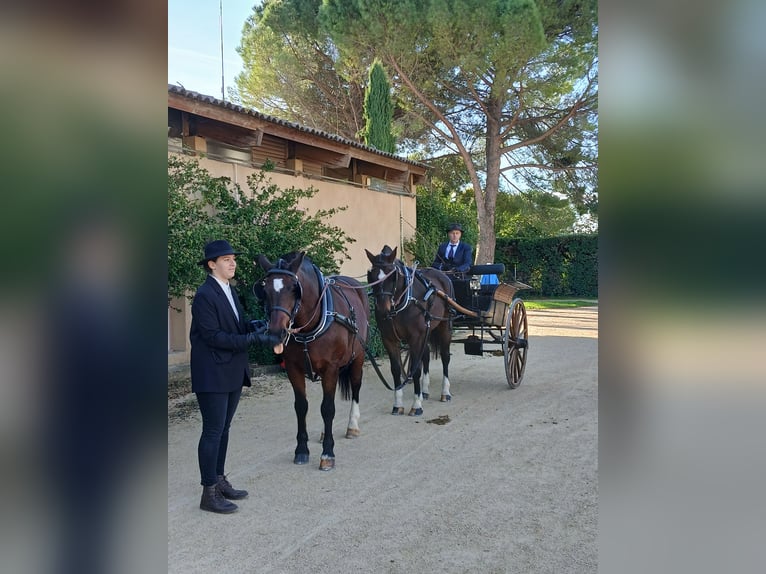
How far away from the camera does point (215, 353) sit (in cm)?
406

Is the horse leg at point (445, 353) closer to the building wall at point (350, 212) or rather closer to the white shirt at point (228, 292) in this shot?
the building wall at point (350, 212)

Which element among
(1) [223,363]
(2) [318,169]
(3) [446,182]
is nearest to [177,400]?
(1) [223,363]

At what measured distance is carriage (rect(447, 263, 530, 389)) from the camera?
804 cm

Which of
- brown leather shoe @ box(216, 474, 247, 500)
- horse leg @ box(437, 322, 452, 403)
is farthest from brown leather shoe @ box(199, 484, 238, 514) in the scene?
horse leg @ box(437, 322, 452, 403)

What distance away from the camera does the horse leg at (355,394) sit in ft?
18.9

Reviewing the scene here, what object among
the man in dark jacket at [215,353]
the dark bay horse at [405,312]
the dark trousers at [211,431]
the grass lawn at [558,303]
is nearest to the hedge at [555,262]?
the grass lawn at [558,303]

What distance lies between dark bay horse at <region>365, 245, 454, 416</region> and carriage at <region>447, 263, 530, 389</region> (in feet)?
1.85

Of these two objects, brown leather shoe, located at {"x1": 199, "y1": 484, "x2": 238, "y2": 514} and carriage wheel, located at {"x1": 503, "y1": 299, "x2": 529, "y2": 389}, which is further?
carriage wheel, located at {"x1": 503, "y1": 299, "x2": 529, "y2": 389}

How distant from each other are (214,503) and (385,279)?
3.19 metres

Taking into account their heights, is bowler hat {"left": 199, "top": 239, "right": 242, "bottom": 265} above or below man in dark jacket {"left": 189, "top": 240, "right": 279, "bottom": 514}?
above

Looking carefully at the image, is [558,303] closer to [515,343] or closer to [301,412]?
[515,343]

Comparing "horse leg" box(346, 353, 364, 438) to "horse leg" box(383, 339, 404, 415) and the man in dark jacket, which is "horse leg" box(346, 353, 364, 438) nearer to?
"horse leg" box(383, 339, 404, 415)
